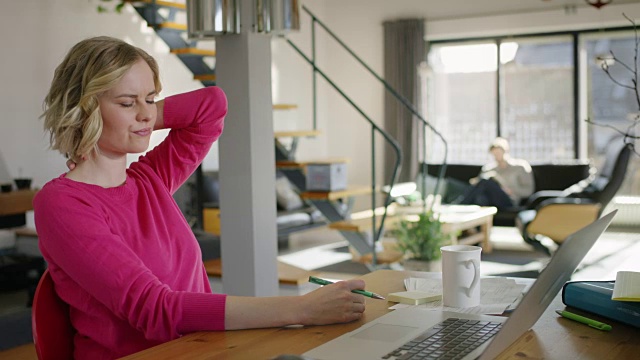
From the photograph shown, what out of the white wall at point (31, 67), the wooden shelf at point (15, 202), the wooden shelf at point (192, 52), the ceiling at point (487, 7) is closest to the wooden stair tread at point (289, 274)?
the wooden shelf at point (15, 202)

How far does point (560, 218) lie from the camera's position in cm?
674

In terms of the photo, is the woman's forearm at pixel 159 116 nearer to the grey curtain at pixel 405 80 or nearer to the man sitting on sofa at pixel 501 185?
the man sitting on sofa at pixel 501 185

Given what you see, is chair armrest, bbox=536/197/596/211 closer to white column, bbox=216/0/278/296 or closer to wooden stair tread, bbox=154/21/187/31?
wooden stair tread, bbox=154/21/187/31

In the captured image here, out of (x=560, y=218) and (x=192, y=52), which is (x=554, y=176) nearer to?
(x=560, y=218)

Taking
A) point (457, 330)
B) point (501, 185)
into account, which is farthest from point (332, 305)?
point (501, 185)

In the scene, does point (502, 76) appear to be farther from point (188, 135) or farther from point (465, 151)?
point (188, 135)

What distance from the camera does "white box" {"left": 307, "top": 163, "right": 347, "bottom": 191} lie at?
554cm

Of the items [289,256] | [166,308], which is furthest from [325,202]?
[166,308]

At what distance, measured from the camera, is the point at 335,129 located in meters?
10.7

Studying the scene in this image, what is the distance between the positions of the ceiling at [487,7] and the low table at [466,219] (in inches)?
103

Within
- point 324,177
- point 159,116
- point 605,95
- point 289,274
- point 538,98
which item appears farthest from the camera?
point 538,98

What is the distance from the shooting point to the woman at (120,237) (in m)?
1.42

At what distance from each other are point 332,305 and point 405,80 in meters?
8.72

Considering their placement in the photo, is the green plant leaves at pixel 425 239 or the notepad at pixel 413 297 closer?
the notepad at pixel 413 297
